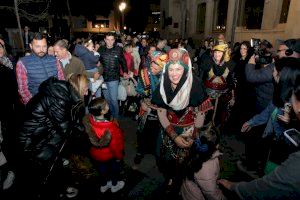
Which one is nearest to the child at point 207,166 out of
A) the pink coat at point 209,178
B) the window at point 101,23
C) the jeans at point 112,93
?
the pink coat at point 209,178

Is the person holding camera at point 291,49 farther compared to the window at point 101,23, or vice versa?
the window at point 101,23

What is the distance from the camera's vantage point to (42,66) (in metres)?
4.06

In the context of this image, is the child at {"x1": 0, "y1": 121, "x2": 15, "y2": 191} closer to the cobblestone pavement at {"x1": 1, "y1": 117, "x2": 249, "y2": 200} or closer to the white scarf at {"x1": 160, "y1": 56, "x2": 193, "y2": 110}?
the cobblestone pavement at {"x1": 1, "y1": 117, "x2": 249, "y2": 200}

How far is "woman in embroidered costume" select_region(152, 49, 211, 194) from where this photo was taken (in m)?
3.08

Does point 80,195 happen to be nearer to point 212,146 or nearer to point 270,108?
point 212,146

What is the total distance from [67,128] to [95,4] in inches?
1542

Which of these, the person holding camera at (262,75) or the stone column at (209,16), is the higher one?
the stone column at (209,16)

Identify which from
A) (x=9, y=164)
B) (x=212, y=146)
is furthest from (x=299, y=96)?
(x=9, y=164)

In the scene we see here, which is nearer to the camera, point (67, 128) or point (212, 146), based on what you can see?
point (212, 146)

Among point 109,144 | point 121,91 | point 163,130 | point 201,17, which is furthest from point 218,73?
point 201,17

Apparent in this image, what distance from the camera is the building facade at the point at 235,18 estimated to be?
1041 centimetres

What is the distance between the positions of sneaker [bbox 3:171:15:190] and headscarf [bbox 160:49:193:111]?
285 cm

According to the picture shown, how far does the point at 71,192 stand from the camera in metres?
3.84

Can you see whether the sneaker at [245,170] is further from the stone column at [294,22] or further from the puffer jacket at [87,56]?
the stone column at [294,22]
